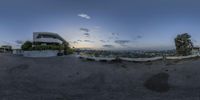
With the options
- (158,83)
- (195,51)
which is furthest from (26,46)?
(195,51)

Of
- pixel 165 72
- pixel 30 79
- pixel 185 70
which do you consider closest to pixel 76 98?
pixel 30 79

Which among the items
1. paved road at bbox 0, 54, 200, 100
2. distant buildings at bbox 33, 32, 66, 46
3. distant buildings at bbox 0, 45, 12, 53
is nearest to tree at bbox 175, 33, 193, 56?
paved road at bbox 0, 54, 200, 100

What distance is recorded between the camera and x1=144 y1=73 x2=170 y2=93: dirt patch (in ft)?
61.6

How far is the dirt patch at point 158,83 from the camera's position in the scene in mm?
18775

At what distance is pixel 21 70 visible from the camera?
2761 centimetres

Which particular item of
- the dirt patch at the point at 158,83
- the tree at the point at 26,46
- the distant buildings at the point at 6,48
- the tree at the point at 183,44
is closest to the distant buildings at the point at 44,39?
the tree at the point at 26,46

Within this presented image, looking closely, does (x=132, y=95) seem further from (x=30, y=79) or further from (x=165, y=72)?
(x=30, y=79)

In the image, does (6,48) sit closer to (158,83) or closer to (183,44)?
(183,44)

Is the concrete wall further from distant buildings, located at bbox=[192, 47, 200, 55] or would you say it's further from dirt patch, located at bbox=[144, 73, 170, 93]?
distant buildings, located at bbox=[192, 47, 200, 55]

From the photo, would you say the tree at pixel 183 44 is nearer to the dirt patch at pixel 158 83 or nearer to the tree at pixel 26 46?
the dirt patch at pixel 158 83

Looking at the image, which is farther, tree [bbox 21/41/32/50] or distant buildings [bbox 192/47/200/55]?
tree [bbox 21/41/32/50]

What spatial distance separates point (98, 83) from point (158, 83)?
5953 mm

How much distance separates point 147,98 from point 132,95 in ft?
4.65

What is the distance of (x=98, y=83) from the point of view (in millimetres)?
20812
